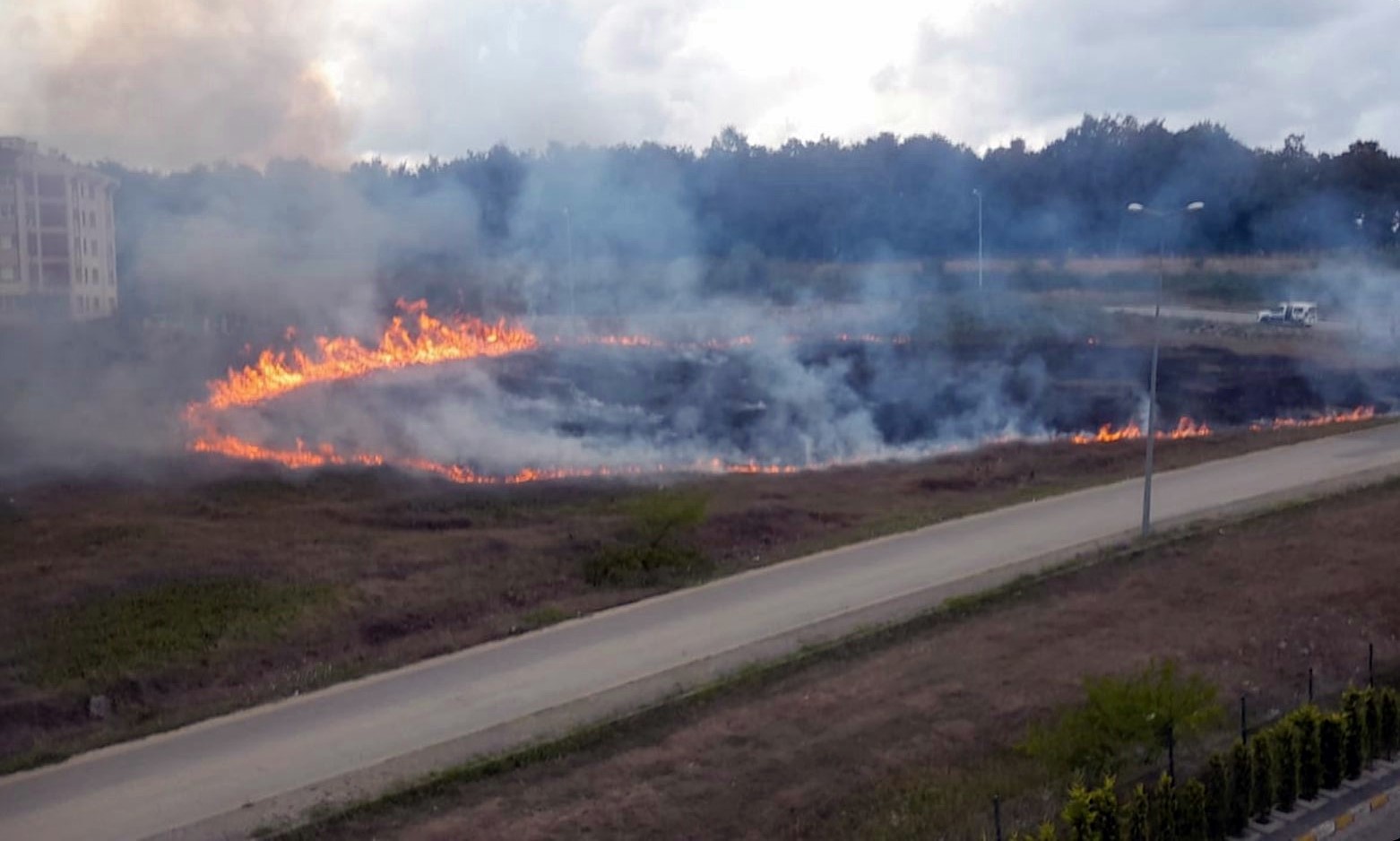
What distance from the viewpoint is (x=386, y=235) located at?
4244 centimetres

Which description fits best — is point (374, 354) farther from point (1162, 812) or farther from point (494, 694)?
point (1162, 812)

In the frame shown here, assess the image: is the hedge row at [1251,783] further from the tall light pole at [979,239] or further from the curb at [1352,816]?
the tall light pole at [979,239]

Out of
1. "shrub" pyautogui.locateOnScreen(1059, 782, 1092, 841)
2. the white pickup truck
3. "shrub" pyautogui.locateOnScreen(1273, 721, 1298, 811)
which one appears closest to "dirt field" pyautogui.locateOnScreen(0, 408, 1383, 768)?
"shrub" pyautogui.locateOnScreen(1059, 782, 1092, 841)

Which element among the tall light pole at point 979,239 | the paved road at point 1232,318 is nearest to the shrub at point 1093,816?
the paved road at point 1232,318

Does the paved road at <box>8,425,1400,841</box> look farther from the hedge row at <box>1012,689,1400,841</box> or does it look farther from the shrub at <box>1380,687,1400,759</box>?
the shrub at <box>1380,687,1400,759</box>

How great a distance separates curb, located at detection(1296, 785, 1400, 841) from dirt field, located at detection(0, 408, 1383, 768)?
10005 millimetres

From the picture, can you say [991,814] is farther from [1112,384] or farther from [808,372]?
[1112,384]

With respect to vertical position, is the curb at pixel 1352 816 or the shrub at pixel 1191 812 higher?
the shrub at pixel 1191 812

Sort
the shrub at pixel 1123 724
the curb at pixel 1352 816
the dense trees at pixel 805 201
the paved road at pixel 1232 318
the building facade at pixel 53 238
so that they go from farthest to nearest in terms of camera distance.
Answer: the paved road at pixel 1232 318
the dense trees at pixel 805 201
the building facade at pixel 53 238
the shrub at pixel 1123 724
the curb at pixel 1352 816

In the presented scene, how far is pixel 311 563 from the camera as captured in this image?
774 inches

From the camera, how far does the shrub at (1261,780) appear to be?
9.83 m

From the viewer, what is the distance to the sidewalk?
970cm

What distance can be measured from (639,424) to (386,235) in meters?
13.2

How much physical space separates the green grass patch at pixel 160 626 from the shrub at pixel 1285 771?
40.9 feet
